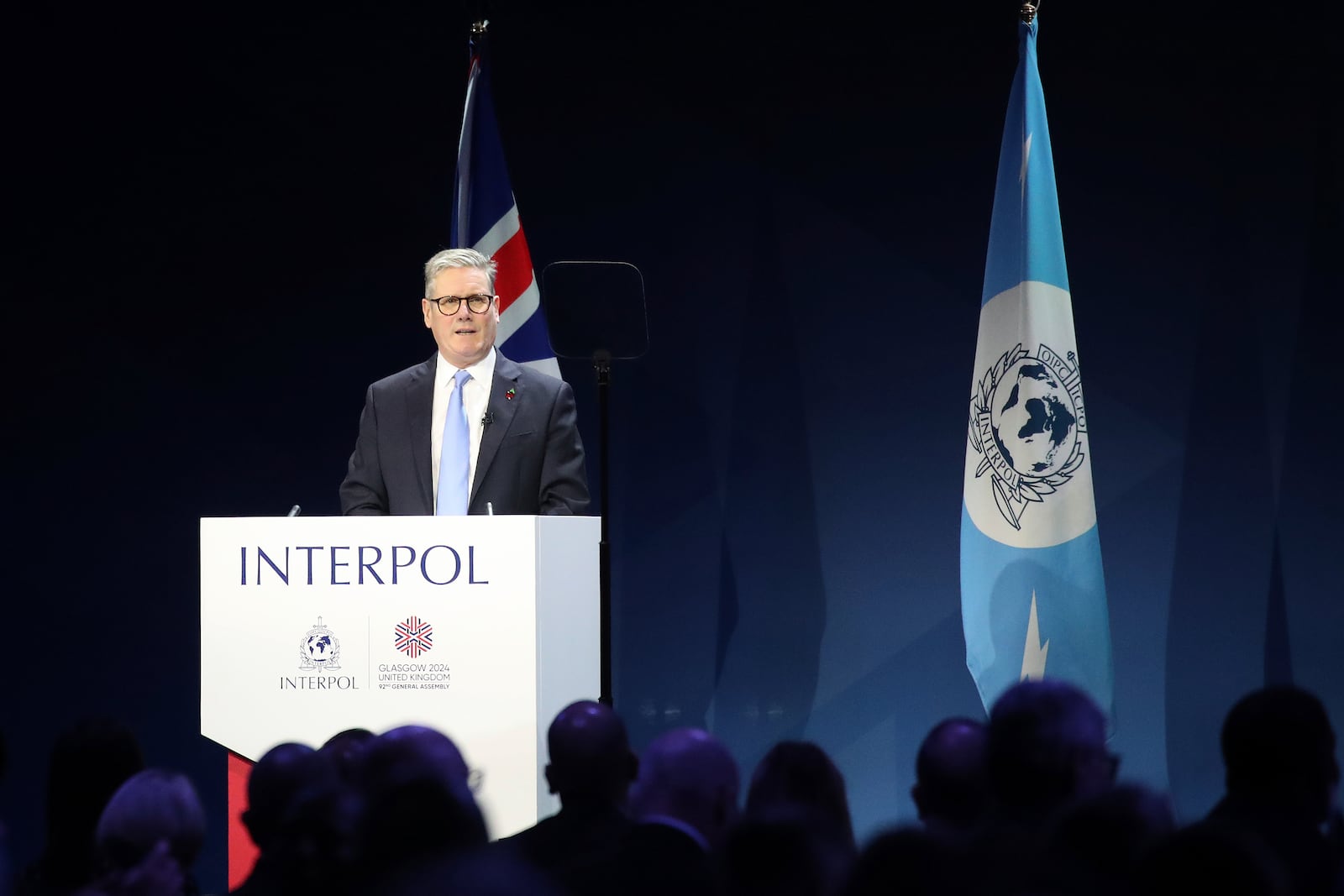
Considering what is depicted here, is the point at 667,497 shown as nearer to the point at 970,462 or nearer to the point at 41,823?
the point at 970,462

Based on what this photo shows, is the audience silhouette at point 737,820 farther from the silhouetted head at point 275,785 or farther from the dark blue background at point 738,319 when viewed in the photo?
the dark blue background at point 738,319

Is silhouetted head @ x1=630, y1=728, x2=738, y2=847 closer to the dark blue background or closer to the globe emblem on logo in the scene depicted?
the globe emblem on logo

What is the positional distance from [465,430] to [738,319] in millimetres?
1709

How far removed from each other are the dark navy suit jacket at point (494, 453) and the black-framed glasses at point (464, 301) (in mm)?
160

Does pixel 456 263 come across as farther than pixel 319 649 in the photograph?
Yes

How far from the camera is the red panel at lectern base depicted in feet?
10.7

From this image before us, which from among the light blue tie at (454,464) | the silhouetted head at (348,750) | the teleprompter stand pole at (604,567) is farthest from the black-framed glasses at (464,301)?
the silhouetted head at (348,750)

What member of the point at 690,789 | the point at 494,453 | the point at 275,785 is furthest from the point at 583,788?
the point at 494,453

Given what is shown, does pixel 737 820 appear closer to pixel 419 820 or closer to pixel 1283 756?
pixel 419 820

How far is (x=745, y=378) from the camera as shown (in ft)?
17.6

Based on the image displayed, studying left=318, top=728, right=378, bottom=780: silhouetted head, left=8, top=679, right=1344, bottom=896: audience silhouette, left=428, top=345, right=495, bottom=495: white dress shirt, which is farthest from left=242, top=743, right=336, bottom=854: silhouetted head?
left=428, top=345, right=495, bottom=495: white dress shirt

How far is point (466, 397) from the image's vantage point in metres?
3.99

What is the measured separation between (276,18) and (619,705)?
2799 millimetres

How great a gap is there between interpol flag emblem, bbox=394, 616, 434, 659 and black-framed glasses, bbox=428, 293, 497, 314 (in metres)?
0.97
